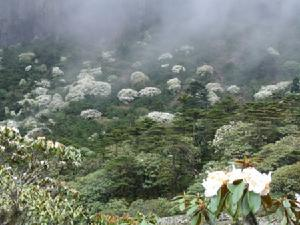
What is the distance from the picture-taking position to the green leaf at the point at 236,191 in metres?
2.87

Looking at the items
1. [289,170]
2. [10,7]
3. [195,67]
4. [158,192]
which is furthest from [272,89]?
[10,7]

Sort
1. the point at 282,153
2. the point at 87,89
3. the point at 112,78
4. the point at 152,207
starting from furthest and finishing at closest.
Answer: the point at 112,78 < the point at 87,89 < the point at 282,153 < the point at 152,207

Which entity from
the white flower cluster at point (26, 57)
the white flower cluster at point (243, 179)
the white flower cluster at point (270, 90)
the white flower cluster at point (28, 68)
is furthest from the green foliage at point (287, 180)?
the white flower cluster at point (26, 57)

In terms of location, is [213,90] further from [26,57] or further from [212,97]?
[26,57]

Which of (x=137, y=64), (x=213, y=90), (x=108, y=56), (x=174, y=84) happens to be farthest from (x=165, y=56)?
(x=213, y=90)

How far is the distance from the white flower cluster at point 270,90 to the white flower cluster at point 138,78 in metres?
13.7

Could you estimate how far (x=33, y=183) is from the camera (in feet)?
29.9

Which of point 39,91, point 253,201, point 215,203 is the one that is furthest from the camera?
point 39,91

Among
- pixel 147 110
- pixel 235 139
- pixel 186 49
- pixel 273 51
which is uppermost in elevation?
pixel 186 49

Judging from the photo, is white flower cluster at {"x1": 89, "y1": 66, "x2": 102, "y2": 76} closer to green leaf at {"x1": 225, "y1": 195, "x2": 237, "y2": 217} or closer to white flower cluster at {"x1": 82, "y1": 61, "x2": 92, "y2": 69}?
white flower cluster at {"x1": 82, "y1": 61, "x2": 92, "y2": 69}

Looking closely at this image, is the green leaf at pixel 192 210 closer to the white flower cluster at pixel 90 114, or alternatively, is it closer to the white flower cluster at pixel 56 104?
the white flower cluster at pixel 90 114

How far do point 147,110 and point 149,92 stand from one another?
7.63 metres

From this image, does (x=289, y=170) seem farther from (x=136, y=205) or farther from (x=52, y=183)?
(x=52, y=183)

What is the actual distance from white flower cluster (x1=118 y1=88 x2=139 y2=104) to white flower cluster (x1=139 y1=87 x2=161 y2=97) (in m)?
0.71
